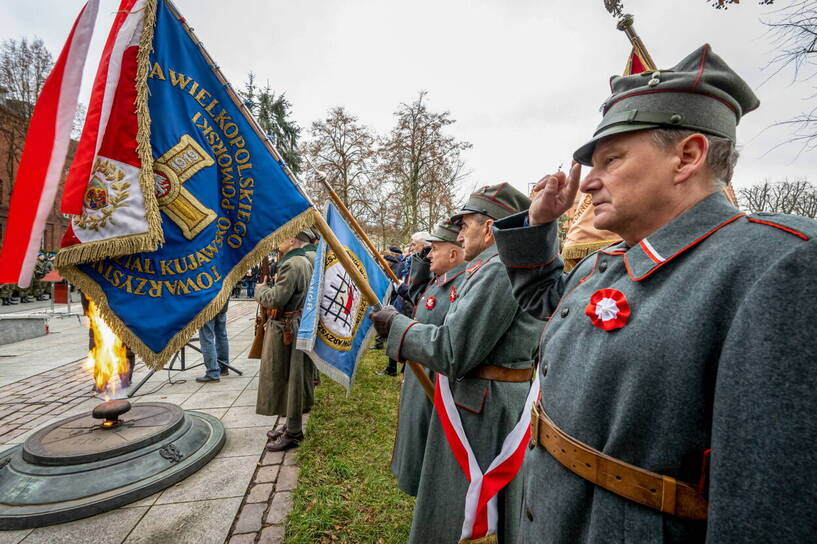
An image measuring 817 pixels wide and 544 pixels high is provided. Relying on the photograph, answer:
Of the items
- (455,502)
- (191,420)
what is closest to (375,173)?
(191,420)

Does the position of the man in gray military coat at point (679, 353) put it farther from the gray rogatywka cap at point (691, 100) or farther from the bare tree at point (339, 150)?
the bare tree at point (339, 150)

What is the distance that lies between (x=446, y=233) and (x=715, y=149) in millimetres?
2271

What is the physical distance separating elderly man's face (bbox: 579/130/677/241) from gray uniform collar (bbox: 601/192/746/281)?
0.09 m

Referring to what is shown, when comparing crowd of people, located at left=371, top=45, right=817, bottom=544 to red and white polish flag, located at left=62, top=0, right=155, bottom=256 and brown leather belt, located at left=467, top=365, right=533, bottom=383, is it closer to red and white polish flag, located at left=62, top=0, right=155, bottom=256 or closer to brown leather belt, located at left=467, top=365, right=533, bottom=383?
brown leather belt, located at left=467, top=365, right=533, bottom=383

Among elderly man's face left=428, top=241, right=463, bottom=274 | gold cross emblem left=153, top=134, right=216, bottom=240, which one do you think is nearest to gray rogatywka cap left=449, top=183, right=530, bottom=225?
elderly man's face left=428, top=241, right=463, bottom=274

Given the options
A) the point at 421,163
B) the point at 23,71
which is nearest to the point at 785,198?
the point at 421,163

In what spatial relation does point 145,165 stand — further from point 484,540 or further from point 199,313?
point 484,540

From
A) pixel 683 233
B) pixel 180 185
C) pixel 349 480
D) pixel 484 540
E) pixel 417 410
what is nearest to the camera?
pixel 683 233

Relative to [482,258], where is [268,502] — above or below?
below

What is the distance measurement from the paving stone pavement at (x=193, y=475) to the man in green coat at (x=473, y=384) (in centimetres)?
148

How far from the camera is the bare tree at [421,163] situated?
61.4 ft

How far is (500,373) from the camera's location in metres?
2.18

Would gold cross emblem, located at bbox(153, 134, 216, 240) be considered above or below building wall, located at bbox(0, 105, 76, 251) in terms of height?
below

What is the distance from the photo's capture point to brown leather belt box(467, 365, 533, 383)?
218 cm
